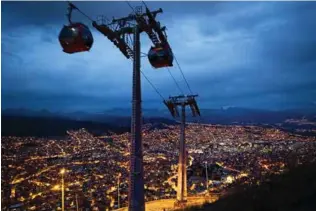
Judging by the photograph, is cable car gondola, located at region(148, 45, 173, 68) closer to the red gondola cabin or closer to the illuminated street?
the red gondola cabin

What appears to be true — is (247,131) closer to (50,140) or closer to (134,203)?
(50,140)

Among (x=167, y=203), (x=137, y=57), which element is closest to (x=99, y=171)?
(x=167, y=203)

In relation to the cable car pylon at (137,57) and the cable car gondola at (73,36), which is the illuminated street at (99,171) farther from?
the cable car gondola at (73,36)

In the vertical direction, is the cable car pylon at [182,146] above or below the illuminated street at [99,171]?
above

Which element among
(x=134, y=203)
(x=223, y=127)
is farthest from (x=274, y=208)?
(x=223, y=127)

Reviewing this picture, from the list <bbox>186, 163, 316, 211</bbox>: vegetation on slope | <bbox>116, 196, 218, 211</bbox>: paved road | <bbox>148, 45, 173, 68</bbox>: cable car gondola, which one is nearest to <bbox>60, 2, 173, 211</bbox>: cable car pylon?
<bbox>148, 45, 173, 68</bbox>: cable car gondola

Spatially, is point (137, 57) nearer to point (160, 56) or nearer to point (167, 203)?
point (160, 56)

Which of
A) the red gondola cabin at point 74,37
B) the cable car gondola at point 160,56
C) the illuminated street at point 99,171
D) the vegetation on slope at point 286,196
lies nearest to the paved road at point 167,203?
the illuminated street at point 99,171
